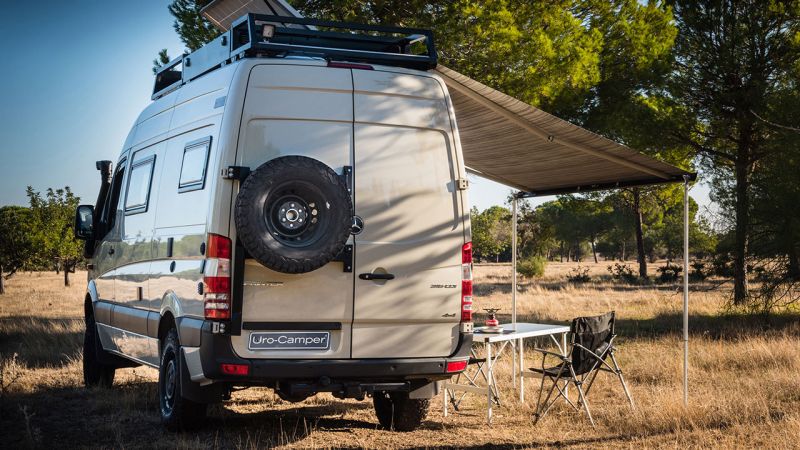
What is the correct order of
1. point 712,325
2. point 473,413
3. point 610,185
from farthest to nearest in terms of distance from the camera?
point 712,325 < point 610,185 < point 473,413

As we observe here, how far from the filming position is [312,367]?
20.0 ft

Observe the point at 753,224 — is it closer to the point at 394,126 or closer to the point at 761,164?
the point at 761,164

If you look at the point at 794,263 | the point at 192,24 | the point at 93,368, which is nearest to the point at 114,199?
the point at 93,368

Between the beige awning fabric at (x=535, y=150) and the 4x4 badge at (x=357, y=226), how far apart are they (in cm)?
156

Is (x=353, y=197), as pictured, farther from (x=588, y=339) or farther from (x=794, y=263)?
(x=794, y=263)

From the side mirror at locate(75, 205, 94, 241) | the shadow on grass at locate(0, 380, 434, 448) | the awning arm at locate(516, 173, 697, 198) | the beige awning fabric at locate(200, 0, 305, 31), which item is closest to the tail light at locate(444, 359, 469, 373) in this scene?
the shadow on grass at locate(0, 380, 434, 448)

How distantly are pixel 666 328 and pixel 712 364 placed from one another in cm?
573

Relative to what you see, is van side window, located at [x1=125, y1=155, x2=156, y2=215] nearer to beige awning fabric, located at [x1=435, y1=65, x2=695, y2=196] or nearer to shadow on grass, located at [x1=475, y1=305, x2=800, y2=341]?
beige awning fabric, located at [x1=435, y1=65, x2=695, y2=196]

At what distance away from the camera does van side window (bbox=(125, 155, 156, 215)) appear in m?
7.90

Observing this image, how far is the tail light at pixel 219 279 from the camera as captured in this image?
5.94 meters

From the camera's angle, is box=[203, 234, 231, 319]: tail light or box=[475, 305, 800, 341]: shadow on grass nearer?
box=[203, 234, 231, 319]: tail light

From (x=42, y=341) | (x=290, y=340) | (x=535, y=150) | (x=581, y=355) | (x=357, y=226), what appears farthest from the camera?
(x=42, y=341)

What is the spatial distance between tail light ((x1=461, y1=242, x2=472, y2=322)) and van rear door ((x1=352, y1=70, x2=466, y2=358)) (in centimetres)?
4

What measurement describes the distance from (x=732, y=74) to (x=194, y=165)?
56.1ft
